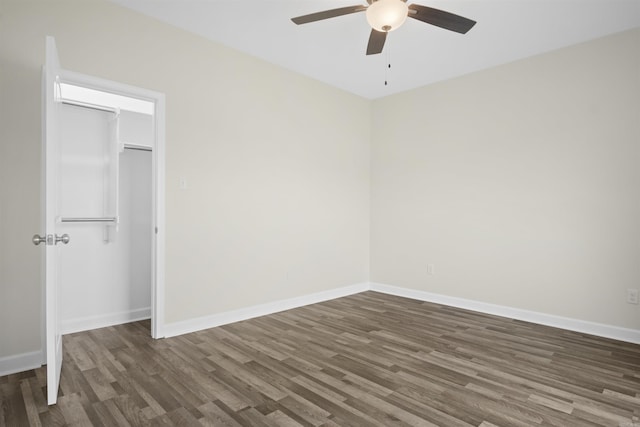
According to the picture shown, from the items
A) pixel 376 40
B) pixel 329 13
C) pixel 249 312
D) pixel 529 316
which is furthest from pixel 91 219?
pixel 529 316

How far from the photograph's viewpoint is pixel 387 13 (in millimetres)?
2252

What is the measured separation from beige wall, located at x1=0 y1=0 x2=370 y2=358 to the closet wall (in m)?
0.81

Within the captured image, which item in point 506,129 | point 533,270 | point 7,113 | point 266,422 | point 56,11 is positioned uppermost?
point 56,11

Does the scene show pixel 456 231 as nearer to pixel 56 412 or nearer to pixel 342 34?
pixel 342 34

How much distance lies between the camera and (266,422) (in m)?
1.92

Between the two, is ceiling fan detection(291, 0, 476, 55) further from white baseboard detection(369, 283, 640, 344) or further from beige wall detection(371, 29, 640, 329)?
white baseboard detection(369, 283, 640, 344)

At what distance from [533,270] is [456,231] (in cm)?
90

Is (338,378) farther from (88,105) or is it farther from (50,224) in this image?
(88,105)

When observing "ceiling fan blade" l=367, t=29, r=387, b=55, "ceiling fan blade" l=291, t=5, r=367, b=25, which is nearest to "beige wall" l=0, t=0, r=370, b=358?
"ceiling fan blade" l=291, t=5, r=367, b=25

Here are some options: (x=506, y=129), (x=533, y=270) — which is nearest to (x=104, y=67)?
(x=506, y=129)

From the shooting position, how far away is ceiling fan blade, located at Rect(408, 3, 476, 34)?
2306 millimetres

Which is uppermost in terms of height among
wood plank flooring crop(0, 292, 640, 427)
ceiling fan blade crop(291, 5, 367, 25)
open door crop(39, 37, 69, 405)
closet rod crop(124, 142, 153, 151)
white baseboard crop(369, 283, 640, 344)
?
ceiling fan blade crop(291, 5, 367, 25)

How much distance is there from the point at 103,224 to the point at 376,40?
303 centimetres

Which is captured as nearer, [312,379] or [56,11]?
[312,379]
